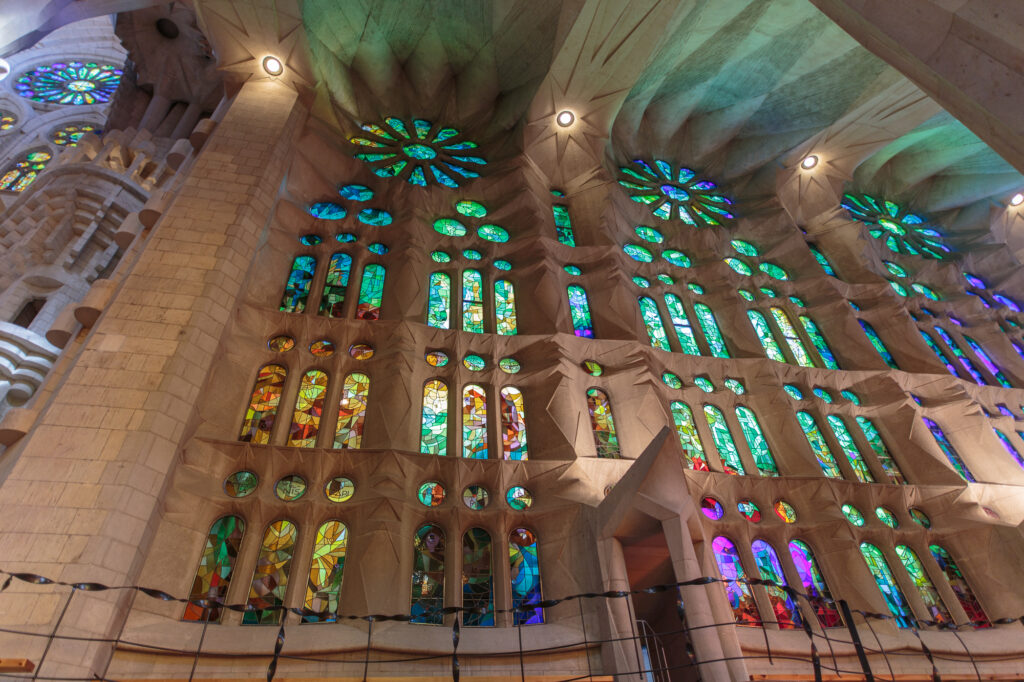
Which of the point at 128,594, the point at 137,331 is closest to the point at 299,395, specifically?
the point at 137,331

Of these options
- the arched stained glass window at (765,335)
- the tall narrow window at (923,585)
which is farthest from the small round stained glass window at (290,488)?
the arched stained glass window at (765,335)

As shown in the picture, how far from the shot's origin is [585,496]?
9.59 metres

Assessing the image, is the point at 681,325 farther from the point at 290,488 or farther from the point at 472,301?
the point at 290,488

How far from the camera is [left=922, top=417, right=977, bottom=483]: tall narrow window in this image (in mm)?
12883

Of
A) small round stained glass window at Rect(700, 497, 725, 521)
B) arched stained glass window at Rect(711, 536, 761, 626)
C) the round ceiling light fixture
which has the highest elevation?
the round ceiling light fixture

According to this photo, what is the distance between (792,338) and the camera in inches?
598

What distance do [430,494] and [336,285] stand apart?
4.96 metres

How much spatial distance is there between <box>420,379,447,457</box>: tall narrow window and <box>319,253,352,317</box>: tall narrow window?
236 cm

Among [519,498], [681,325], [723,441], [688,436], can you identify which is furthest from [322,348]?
[681,325]

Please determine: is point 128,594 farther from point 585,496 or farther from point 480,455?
point 585,496

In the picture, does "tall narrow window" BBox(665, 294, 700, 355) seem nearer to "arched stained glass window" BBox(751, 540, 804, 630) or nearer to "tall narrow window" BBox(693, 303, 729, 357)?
"tall narrow window" BBox(693, 303, 729, 357)

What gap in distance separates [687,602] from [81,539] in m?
6.37

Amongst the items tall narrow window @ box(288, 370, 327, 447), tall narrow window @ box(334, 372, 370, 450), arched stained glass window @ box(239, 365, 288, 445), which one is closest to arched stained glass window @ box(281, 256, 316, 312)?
arched stained glass window @ box(239, 365, 288, 445)

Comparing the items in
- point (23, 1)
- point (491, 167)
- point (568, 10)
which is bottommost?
point (23, 1)
